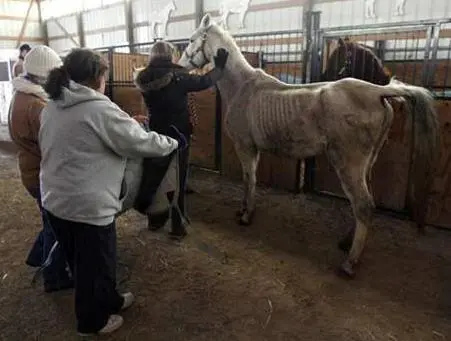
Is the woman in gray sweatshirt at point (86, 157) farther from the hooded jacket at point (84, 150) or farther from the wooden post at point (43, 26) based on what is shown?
the wooden post at point (43, 26)

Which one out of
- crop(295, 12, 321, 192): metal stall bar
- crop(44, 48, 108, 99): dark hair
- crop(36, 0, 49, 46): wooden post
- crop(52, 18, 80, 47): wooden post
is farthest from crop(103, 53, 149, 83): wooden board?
crop(36, 0, 49, 46): wooden post

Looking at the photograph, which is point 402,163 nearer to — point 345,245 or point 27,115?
point 345,245

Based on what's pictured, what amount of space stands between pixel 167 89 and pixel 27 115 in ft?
3.60

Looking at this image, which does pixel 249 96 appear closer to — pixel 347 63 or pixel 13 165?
pixel 347 63

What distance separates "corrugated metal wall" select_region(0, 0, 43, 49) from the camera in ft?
53.2

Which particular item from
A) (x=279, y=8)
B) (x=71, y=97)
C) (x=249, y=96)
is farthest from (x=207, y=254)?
(x=279, y=8)

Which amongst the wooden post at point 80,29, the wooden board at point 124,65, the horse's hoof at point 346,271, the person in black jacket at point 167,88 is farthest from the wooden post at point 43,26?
the horse's hoof at point 346,271

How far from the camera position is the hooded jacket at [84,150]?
5.50 feet

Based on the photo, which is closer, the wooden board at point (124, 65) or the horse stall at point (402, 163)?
the horse stall at point (402, 163)

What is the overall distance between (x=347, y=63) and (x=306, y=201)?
61.1 inches

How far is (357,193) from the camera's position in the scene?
2.70 metres

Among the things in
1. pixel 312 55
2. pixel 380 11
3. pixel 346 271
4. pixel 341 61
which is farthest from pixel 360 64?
pixel 380 11

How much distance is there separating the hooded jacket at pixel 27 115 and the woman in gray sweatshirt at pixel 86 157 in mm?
464

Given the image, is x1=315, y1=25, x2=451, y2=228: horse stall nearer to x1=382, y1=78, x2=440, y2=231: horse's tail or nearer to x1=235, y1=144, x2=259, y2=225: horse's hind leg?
x1=382, y1=78, x2=440, y2=231: horse's tail
